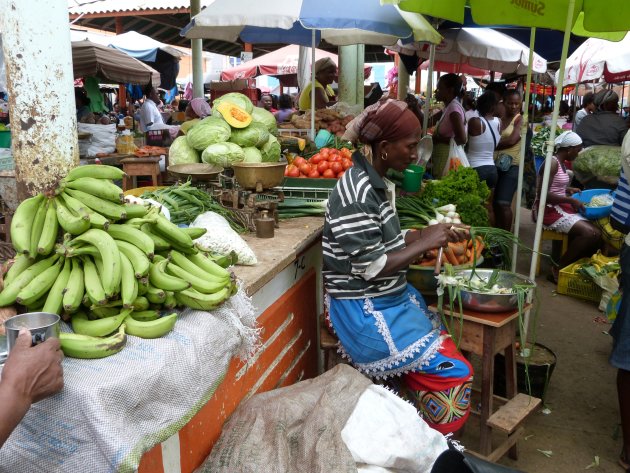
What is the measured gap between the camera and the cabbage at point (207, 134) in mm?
4457

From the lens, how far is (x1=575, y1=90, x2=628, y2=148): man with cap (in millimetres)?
9461

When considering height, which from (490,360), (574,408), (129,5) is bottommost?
(574,408)

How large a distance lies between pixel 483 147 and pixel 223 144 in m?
4.27

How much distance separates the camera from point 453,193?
4918 millimetres

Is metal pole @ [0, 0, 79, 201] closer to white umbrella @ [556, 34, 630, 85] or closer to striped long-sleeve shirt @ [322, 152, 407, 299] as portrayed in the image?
striped long-sleeve shirt @ [322, 152, 407, 299]

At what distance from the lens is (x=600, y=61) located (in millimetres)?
9680

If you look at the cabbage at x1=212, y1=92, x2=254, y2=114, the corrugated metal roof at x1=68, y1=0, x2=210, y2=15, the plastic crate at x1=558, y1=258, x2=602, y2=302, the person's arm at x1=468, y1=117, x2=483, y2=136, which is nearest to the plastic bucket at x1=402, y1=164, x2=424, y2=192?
the cabbage at x1=212, y1=92, x2=254, y2=114

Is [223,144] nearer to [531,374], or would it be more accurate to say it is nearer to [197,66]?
[531,374]

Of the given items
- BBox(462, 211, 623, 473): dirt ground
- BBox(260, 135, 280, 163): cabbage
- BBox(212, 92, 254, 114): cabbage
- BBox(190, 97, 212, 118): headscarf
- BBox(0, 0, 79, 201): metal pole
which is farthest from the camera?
BBox(190, 97, 212, 118): headscarf

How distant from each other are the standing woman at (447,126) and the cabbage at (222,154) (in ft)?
11.0

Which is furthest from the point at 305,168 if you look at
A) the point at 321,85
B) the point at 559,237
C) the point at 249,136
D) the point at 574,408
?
the point at 321,85

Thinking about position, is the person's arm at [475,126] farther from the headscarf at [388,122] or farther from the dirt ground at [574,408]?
the headscarf at [388,122]

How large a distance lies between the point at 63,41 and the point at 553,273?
249 inches

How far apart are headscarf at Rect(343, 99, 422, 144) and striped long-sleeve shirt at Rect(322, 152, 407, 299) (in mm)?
148
